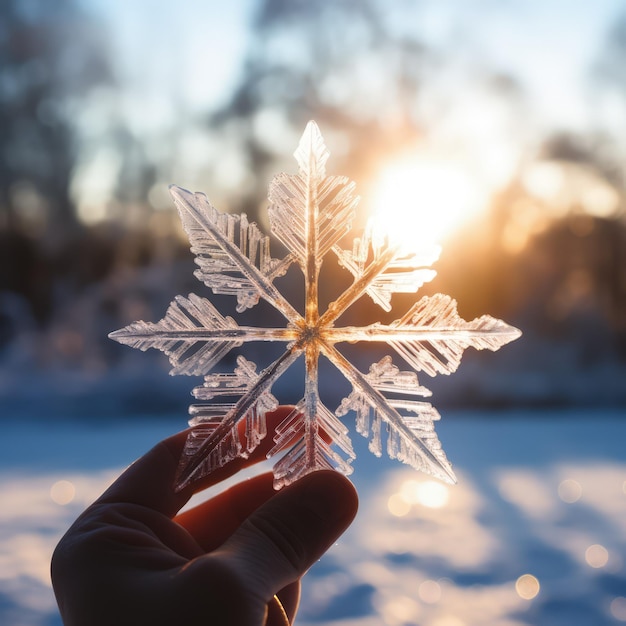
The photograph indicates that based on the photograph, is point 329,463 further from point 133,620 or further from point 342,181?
point 342,181

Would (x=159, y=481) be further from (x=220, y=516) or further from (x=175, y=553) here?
(x=220, y=516)

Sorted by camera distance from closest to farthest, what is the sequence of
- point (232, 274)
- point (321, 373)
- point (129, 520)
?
1. point (129, 520)
2. point (232, 274)
3. point (321, 373)

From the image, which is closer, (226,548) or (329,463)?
(226,548)

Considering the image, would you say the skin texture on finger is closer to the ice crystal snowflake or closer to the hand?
the hand

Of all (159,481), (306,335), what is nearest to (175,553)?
(159,481)

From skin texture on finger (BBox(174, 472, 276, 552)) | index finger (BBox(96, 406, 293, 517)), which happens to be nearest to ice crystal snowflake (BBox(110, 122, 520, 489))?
index finger (BBox(96, 406, 293, 517))

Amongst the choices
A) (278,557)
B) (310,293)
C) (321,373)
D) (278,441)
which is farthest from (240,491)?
(321,373)
